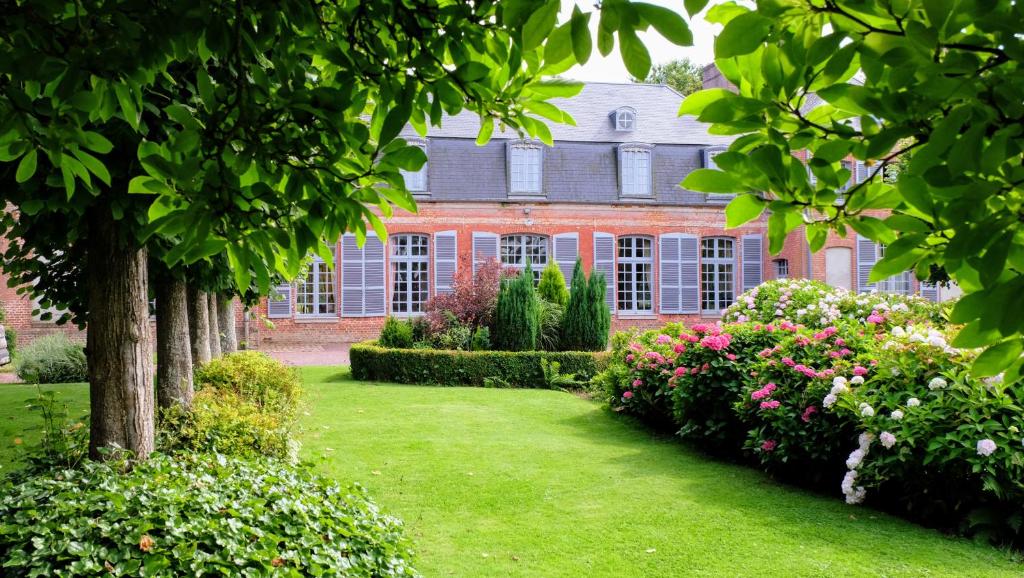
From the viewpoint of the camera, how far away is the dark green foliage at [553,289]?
15.4 m

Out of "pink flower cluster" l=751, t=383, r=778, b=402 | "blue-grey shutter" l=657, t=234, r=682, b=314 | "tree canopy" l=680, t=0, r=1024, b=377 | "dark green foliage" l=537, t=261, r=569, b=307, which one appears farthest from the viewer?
"blue-grey shutter" l=657, t=234, r=682, b=314

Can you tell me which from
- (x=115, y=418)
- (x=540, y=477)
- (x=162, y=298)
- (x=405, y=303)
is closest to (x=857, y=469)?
(x=540, y=477)

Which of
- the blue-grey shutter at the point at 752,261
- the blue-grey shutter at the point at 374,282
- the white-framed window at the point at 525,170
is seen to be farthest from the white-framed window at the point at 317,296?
the blue-grey shutter at the point at 752,261

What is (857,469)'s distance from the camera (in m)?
5.12

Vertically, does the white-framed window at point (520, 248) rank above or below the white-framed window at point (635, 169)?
below

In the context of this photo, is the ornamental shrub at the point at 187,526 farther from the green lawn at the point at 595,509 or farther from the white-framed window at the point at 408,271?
the white-framed window at the point at 408,271

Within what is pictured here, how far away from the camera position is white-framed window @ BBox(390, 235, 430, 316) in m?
20.5

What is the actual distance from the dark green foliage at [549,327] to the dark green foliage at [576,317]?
0.79 ft

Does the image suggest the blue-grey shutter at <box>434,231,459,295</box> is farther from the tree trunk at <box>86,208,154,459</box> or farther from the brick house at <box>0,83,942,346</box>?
the tree trunk at <box>86,208,154,459</box>

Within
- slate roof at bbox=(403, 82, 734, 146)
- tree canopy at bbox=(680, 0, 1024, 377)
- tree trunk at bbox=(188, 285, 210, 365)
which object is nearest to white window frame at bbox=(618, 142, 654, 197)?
slate roof at bbox=(403, 82, 734, 146)

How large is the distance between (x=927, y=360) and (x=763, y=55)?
195 inches

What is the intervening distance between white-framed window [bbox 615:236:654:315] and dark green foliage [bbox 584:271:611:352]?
760cm

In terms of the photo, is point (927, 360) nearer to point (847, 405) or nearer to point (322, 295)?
point (847, 405)

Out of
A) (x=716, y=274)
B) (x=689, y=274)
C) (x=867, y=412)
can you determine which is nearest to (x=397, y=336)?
(x=867, y=412)
